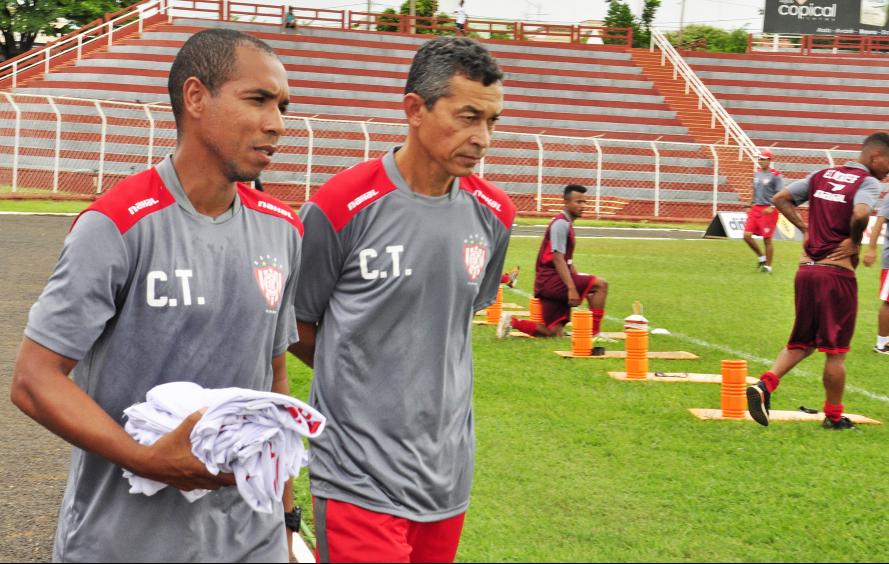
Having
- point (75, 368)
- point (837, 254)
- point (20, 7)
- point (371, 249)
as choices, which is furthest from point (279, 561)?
point (20, 7)

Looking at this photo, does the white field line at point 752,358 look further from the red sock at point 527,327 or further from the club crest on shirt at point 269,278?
the club crest on shirt at point 269,278

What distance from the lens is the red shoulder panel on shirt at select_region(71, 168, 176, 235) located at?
2.60 metres

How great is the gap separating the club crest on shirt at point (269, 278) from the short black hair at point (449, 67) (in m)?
0.82

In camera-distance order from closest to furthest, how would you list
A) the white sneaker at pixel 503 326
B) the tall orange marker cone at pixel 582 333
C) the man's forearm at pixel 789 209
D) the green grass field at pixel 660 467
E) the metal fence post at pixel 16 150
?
the green grass field at pixel 660 467 → the man's forearm at pixel 789 209 → the tall orange marker cone at pixel 582 333 → the white sneaker at pixel 503 326 → the metal fence post at pixel 16 150

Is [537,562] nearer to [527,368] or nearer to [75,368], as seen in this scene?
[75,368]

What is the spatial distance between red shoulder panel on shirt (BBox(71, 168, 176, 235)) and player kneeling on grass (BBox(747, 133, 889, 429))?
21.3ft

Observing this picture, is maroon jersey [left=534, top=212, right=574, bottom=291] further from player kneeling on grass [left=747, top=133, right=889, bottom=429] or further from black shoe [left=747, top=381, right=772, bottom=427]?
black shoe [left=747, top=381, right=772, bottom=427]

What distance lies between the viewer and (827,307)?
873cm

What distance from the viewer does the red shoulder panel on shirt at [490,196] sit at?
3.64m

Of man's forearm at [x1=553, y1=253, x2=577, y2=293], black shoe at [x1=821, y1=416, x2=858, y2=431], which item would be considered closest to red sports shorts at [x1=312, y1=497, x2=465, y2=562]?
black shoe at [x1=821, y1=416, x2=858, y2=431]

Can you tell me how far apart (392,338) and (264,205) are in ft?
2.16

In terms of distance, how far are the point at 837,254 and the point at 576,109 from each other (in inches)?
1384

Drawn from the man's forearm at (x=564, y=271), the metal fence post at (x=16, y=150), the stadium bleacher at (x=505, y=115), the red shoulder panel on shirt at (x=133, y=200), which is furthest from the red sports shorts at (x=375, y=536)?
the stadium bleacher at (x=505, y=115)

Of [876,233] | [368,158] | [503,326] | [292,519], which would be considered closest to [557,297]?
[503,326]
